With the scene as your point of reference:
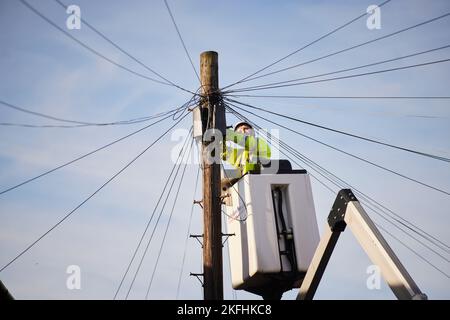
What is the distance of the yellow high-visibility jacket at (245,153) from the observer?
800 cm

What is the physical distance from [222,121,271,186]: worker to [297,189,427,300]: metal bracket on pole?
2241 mm

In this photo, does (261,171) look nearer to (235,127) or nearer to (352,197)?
(235,127)

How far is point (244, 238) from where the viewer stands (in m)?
7.58

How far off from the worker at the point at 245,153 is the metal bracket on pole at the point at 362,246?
2241 millimetres

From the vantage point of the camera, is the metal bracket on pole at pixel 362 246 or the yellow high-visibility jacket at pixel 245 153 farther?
the yellow high-visibility jacket at pixel 245 153

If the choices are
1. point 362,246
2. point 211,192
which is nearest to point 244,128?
point 211,192

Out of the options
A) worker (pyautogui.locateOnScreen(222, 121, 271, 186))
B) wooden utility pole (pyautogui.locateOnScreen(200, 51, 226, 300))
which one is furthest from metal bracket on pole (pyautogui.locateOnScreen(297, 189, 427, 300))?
worker (pyautogui.locateOnScreen(222, 121, 271, 186))

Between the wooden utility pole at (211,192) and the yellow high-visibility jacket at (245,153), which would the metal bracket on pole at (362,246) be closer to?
the wooden utility pole at (211,192)

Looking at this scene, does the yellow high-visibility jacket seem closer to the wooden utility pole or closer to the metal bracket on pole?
the wooden utility pole

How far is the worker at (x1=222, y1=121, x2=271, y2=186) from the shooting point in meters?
8.01

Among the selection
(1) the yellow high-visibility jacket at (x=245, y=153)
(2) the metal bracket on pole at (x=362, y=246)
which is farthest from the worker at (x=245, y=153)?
(2) the metal bracket on pole at (x=362, y=246)
